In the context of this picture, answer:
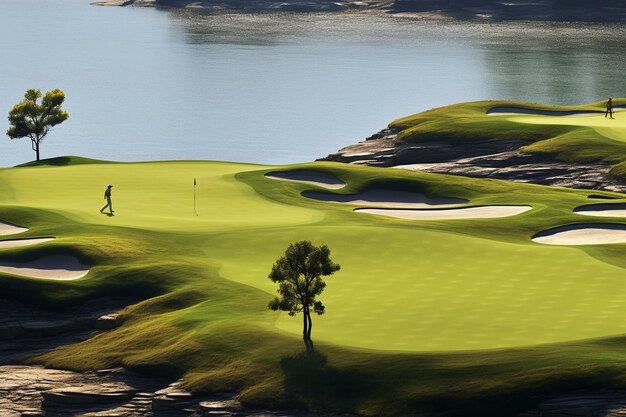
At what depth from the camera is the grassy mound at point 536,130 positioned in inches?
3182

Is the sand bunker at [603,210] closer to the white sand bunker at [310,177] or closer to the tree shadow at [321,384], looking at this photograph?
the white sand bunker at [310,177]

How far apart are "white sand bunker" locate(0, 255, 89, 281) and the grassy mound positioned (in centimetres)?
3546

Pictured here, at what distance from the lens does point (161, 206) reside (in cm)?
6606

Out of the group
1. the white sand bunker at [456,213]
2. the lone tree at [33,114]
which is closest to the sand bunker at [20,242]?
the white sand bunker at [456,213]

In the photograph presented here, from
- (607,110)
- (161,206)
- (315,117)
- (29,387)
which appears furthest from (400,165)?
(315,117)

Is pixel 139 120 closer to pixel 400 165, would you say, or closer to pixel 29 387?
pixel 400 165

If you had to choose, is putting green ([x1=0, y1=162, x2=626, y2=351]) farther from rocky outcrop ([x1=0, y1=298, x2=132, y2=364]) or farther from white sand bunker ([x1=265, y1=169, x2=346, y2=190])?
rocky outcrop ([x1=0, y1=298, x2=132, y2=364])

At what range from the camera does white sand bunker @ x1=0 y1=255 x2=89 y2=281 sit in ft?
172

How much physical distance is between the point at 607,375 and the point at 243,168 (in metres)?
44.2

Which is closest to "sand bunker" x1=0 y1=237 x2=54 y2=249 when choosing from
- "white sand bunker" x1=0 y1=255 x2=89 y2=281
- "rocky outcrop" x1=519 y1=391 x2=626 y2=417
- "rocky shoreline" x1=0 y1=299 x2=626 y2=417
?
"white sand bunker" x1=0 y1=255 x2=89 y2=281

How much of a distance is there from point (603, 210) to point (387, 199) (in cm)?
1214

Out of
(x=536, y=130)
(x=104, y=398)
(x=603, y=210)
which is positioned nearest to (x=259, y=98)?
(x=536, y=130)

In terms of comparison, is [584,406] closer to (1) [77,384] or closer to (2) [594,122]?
(1) [77,384]

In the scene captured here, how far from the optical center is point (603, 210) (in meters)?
64.7
